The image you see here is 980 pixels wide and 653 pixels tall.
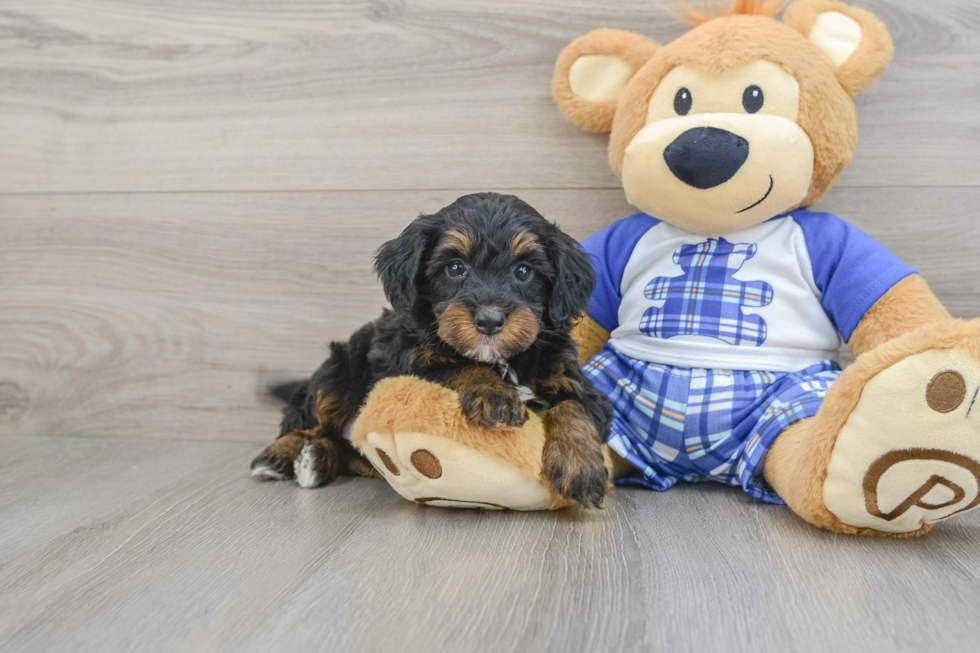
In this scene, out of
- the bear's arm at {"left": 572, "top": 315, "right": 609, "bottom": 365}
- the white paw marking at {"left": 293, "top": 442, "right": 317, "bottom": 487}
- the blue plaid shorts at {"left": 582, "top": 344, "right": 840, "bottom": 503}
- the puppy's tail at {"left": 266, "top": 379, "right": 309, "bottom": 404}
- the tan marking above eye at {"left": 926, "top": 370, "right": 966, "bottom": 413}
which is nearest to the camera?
the tan marking above eye at {"left": 926, "top": 370, "right": 966, "bottom": 413}

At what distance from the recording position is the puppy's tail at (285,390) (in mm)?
2240

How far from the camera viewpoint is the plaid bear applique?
5.58 ft

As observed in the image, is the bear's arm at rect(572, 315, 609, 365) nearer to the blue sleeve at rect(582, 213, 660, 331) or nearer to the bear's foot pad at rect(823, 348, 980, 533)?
the blue sleeve at rect(582, 213, 660, 331)

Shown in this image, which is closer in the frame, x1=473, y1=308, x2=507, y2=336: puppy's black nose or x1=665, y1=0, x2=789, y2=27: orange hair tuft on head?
x1=473, y1=308, x2=507, y2=336: puppy's black nose

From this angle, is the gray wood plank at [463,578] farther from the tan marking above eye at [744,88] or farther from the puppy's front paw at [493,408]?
the tan marking above eye at [744,88]

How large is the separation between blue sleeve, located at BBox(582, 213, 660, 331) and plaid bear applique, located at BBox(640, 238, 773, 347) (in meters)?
0.13

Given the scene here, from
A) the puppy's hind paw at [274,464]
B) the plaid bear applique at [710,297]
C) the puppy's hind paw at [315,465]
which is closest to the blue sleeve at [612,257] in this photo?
the plaid bear applique at [710,297]

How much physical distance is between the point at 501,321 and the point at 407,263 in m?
0.29

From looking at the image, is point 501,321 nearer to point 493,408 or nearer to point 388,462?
point 493,408

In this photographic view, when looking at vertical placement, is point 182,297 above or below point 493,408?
below

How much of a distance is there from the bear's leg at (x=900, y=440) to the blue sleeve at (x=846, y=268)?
392 millimetres

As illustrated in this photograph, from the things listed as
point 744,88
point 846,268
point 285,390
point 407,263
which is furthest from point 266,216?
point 846,268

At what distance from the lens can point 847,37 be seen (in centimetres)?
174

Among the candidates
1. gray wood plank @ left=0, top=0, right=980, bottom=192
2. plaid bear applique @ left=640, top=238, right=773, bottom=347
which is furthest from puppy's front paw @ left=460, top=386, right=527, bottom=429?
gray wood plank @ left=0, top=0, right=980, bottom=192
